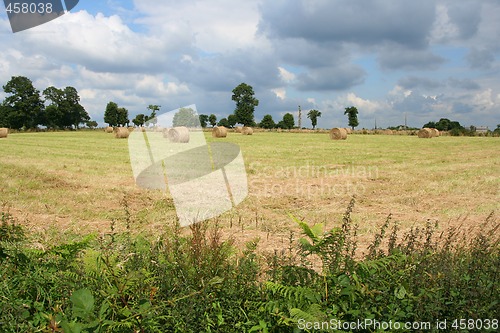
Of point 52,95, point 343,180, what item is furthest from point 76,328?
point 52,95

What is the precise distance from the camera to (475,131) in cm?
5759

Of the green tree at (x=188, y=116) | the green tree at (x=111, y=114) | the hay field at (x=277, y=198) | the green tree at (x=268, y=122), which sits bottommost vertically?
the hay field at (x=277, y=198)

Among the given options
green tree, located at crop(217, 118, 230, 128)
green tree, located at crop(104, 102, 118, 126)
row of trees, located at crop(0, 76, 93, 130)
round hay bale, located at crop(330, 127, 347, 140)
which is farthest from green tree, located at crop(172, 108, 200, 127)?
green tree, located at crop(217, 118, 230, 128)

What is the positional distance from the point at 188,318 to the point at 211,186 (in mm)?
7884

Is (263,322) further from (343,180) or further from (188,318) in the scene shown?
(343,180)

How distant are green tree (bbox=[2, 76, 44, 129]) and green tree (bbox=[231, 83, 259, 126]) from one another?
51.4m

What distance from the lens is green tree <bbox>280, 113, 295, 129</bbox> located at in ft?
377

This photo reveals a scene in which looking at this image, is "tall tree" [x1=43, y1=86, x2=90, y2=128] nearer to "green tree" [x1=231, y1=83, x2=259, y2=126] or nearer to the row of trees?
the row of trees

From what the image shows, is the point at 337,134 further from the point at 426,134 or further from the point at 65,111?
the point at 65,111

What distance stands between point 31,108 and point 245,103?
182 ft

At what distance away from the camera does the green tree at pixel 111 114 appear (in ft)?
372

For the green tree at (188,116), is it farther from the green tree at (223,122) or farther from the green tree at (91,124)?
the green tree at (223,122)

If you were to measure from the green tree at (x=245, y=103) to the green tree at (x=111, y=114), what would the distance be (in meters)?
33.8

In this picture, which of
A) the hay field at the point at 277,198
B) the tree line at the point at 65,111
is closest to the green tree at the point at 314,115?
the tree line at the point at 65,111
